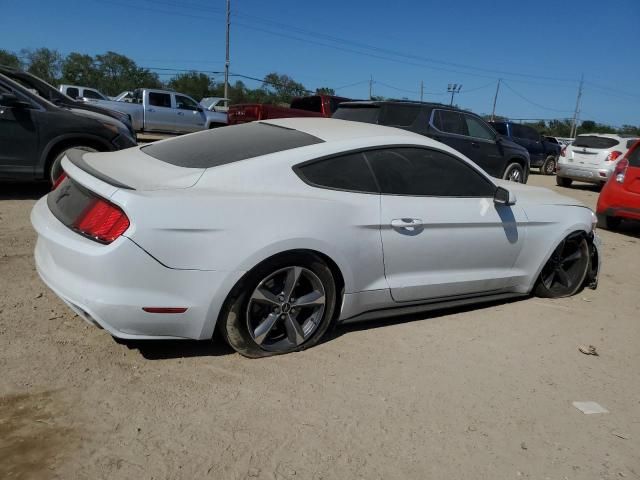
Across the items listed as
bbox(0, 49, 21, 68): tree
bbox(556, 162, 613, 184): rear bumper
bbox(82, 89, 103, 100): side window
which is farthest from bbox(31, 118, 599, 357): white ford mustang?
bbox(0, 49, 21, 68): tree

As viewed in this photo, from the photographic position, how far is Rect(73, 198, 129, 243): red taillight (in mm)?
2686

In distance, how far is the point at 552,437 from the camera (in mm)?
2762

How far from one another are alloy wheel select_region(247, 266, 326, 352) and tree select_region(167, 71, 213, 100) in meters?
59.5

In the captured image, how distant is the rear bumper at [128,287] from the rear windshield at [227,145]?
2.50ft

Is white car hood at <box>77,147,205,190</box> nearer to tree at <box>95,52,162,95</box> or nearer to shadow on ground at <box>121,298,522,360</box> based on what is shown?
shadow on ground at <box>121,298,522,360</box>

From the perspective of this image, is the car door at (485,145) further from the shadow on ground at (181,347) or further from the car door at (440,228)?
the shadow on ground at (181,347)

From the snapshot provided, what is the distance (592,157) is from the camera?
14.1m

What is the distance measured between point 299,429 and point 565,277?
3351 mm

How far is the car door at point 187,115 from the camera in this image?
19.3 metres

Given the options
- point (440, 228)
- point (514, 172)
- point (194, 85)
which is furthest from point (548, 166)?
point (194, 85)

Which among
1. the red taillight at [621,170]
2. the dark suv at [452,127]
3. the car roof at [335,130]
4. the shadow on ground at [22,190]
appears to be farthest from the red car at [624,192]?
the shadow on ground at [22,190]

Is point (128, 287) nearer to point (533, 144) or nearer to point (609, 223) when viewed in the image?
point (609, 223)

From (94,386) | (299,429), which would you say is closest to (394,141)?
(299,429)

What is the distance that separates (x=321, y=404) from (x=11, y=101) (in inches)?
226
